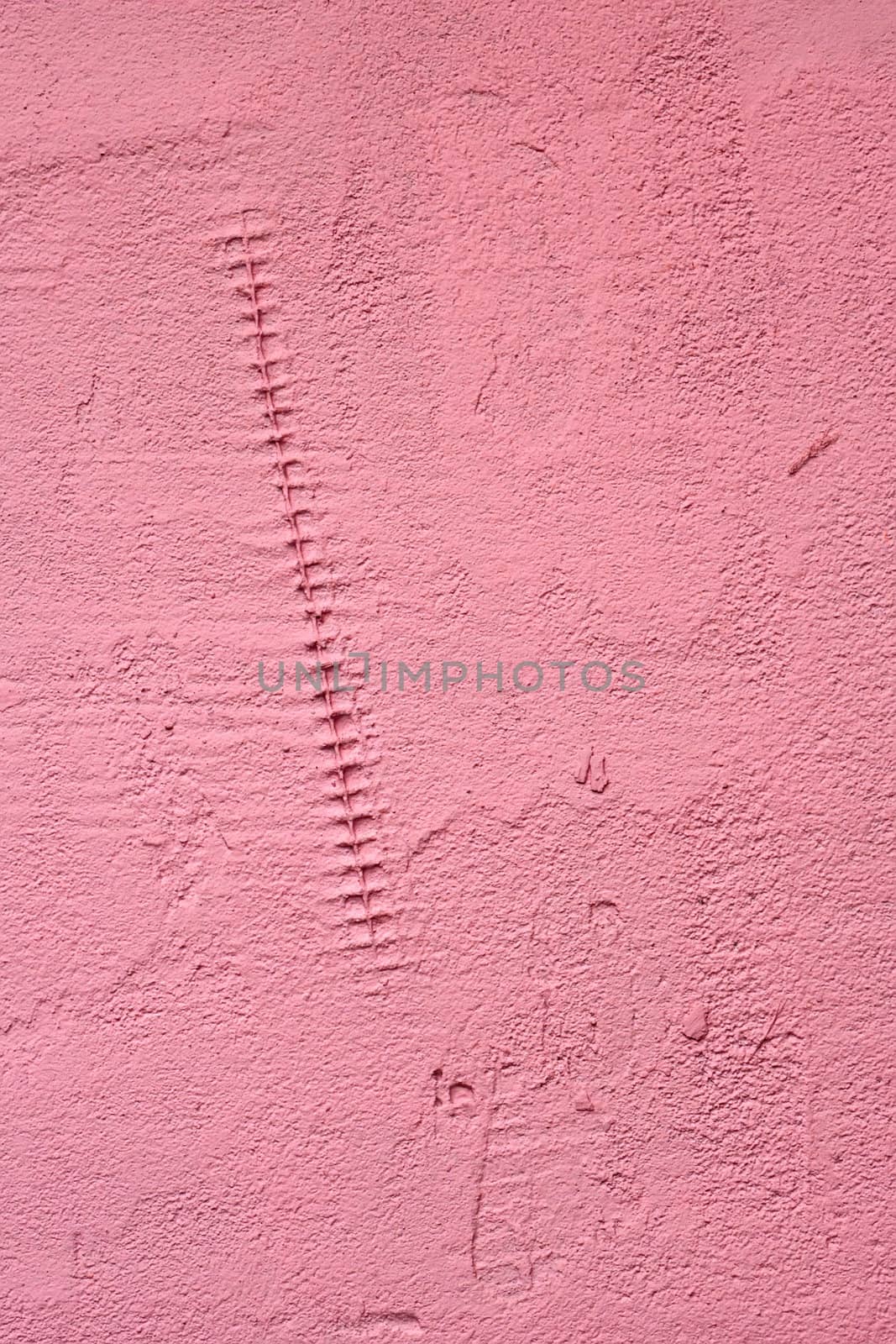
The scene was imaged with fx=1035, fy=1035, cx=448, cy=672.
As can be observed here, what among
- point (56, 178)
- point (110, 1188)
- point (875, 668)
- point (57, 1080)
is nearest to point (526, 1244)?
point (110, 1188)

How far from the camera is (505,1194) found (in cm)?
148

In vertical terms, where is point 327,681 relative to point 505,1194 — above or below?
above

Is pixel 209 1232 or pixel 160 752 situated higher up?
pixel 160 752

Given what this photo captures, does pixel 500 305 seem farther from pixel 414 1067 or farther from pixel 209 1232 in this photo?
pixel 209 1232

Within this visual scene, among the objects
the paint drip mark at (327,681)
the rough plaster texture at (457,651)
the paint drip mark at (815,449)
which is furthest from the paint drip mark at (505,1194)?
the paint drip mark at (815,449)

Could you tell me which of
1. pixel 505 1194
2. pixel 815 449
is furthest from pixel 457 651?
pixel 505 1194

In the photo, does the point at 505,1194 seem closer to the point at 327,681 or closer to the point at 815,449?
the point at 327,681

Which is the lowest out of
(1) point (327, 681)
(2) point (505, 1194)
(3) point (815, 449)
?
(2) point (505, 1194)

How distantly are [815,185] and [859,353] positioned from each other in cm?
25

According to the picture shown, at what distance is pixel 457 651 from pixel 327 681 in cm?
19

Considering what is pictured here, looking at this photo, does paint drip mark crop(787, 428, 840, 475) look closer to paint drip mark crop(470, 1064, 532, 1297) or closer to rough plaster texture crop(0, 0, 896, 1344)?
rough plaster texture crop(0, 0, 896, 1344)

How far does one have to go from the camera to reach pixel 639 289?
1.48 metres

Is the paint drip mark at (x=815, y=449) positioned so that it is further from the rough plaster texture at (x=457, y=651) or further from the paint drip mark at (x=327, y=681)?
the paint drip mark at (x=327, y=681)

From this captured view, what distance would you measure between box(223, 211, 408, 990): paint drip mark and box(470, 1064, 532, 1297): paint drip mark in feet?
0.81
